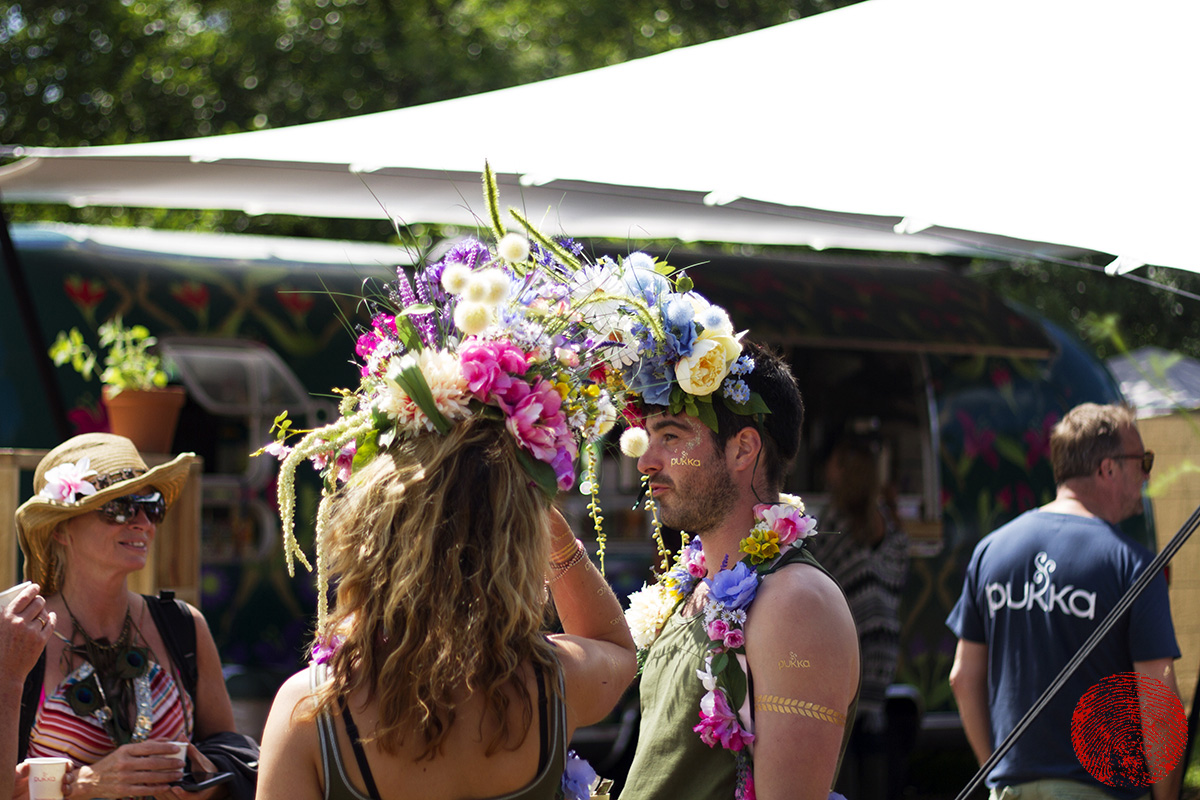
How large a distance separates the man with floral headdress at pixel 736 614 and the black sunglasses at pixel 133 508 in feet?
5.22

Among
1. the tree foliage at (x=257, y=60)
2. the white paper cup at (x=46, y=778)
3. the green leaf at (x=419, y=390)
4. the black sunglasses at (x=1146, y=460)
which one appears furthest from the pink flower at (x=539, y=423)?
the tree foliage at (x=257, y=60)

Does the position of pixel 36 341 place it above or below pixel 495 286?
below

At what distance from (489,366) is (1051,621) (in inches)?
96.9

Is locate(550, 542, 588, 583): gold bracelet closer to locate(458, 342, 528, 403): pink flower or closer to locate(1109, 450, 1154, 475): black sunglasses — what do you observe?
locate(458, 342, 528, 403): pink flower

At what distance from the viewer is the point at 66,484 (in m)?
3.42

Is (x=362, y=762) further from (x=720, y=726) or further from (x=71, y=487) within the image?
(x=71, y=487)

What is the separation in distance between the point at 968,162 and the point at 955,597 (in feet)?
15.1

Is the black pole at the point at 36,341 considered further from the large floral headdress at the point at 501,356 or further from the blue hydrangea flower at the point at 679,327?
the blue hydrangea flower at the point at 679,327

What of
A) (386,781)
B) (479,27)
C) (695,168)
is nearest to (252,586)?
(695,168)

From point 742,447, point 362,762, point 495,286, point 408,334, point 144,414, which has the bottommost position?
point 144,414

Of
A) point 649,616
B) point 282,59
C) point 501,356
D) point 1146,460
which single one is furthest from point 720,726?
point 282,59

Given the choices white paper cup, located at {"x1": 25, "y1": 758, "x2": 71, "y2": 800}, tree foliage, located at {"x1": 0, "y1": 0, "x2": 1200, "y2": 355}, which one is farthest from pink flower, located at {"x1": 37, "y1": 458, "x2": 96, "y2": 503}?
tree foliage, located at {"x1": 0, "y1": 0, "x2": 1200, "y2": 355}

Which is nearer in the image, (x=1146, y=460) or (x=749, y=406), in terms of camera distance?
(x=749, y=406)

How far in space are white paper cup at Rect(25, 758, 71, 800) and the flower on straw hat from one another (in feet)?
2.50
